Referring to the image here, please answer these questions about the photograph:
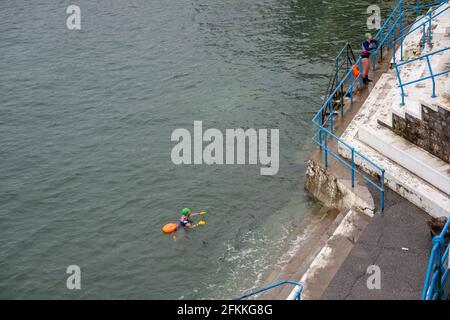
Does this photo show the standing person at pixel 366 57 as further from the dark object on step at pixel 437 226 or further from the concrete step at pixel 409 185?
the dark object on step at pixel 437 226

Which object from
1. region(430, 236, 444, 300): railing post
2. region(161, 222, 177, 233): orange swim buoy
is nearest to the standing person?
region(161, 222, 177, 233): orange swim buoy

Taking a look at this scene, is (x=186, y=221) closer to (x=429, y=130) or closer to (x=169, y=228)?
(x=169, y=228)

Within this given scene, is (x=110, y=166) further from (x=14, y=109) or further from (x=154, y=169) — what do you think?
(x=14, y=109)

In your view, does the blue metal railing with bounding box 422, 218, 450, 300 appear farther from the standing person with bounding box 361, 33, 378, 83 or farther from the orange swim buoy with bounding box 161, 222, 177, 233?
the standing person with bounding box 361, 33, 378, 83

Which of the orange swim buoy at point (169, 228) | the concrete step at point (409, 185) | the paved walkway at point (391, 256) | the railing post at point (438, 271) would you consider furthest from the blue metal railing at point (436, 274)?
the orange swim buoy at point (169, 228)

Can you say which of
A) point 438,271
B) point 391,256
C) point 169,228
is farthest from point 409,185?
point 169,228

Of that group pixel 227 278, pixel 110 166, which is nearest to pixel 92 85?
pixel 110 166
